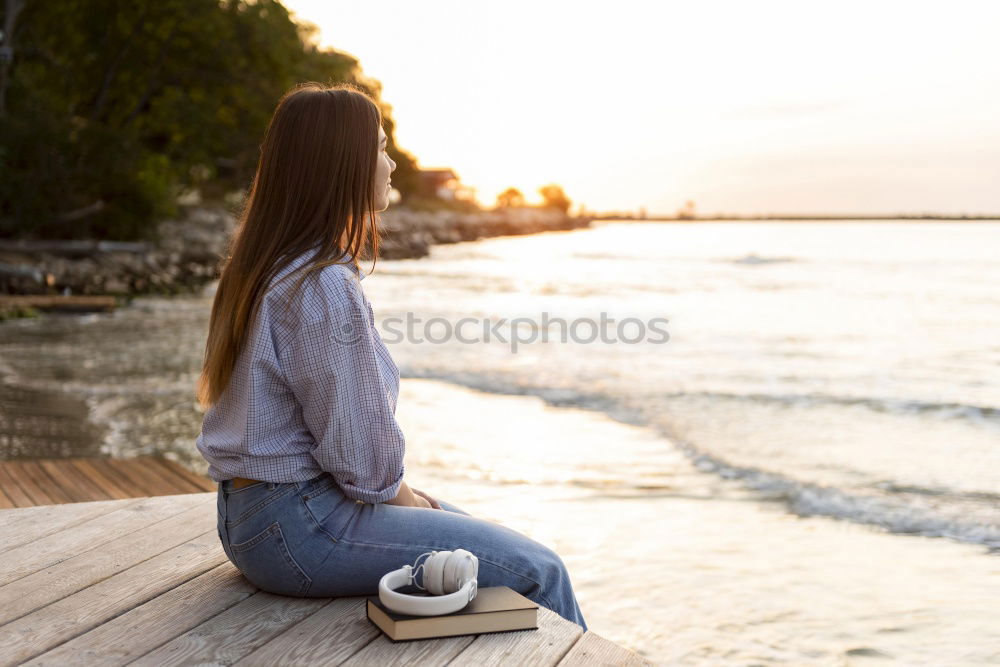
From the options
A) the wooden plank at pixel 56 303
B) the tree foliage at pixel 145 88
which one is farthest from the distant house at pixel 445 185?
the wooden plank at pixel 56 303

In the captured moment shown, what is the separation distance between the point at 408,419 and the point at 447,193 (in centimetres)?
8947

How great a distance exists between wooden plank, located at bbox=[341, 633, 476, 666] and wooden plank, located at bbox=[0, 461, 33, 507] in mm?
2669

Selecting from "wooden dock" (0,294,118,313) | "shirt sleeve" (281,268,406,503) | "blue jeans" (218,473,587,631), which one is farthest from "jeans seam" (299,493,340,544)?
"wooden dock" (0,294,118,313)

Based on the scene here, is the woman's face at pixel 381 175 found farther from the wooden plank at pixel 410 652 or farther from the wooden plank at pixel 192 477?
the wooden plank at pixel 192 477

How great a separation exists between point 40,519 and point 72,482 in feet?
4.95

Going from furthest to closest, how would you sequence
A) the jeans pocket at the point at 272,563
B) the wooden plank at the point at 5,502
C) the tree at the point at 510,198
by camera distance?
the tree at the point at 510,198
the wooden plank at the point at 5,502
the jeans pocket at the point at 272,563

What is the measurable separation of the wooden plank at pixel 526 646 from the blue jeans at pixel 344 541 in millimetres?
133

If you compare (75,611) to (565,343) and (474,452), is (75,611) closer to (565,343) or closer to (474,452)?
(474,452)

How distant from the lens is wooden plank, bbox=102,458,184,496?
4.25 meters

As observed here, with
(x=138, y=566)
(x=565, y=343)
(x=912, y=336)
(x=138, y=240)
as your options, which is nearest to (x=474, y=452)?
(x=138, y=566)

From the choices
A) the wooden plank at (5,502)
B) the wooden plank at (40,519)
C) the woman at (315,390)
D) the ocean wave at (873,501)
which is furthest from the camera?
the ocean wave at (873,501)

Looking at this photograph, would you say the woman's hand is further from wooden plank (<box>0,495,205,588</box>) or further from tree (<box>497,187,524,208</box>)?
tree (<box>497,187,524,208</box>)

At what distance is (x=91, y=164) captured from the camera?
1823cm

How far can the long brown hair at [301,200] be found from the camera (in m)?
2.05
